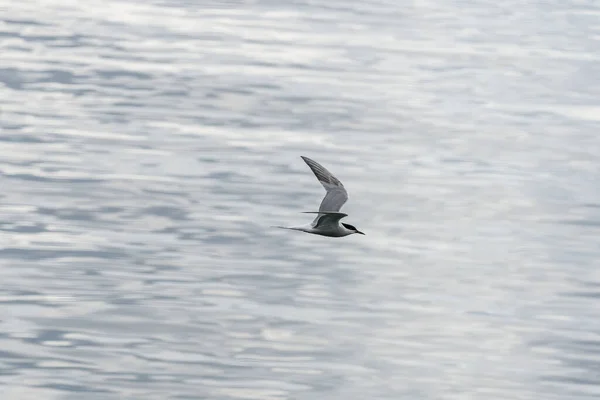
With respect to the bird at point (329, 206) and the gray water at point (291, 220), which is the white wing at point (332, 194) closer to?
the bird at point (329, 206)

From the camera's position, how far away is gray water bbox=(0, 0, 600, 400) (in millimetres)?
28953

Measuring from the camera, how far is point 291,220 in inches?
1464

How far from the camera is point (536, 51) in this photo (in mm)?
66625

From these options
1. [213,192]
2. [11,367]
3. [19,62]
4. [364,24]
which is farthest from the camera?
[364,24]

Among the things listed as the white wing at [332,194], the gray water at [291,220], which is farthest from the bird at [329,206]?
the gray water at [291,220]

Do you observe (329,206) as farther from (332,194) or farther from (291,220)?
(291,220)

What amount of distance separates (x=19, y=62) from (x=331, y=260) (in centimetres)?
2712

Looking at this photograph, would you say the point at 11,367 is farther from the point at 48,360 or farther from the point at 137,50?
the point at 137,50

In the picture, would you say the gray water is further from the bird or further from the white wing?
the white wing

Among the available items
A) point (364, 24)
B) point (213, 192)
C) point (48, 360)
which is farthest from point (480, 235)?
point (364, 24)

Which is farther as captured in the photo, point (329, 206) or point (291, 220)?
point (291, 220)

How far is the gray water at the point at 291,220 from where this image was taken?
2895 centimetres

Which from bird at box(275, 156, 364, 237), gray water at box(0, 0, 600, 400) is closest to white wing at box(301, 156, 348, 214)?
bird at box(275, 156, 364, 237)

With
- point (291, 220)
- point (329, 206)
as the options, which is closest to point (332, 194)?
point (329, 206)
